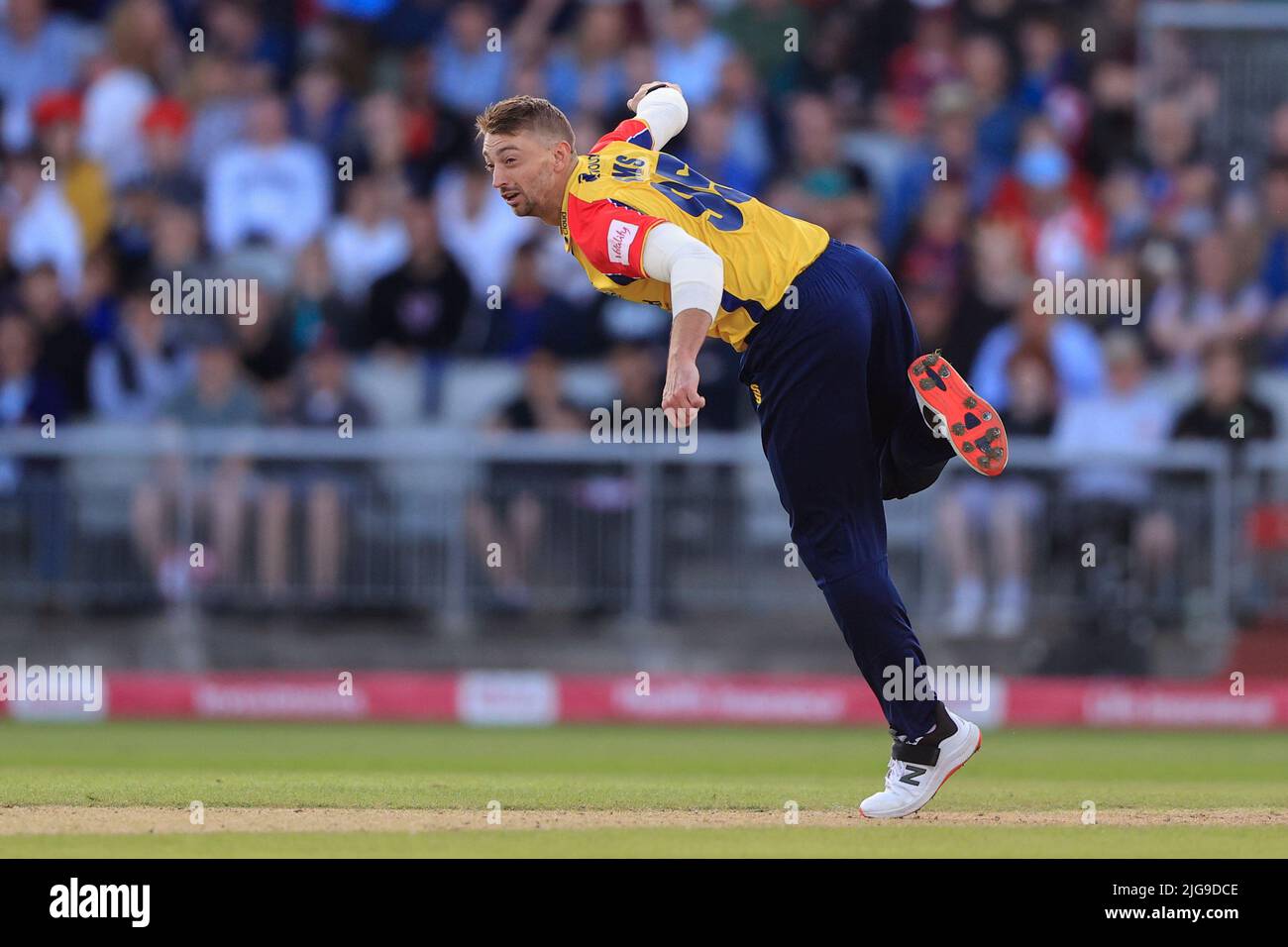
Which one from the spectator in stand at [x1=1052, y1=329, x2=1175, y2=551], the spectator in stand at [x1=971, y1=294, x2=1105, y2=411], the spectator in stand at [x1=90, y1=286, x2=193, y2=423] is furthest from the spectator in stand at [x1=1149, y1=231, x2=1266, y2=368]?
the spectator in stand at [x1=90, y1=286, x2=193, y2=423]

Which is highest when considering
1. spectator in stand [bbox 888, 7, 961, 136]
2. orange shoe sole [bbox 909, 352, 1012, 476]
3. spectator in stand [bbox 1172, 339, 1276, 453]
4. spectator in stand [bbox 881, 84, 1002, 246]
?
spectator in stand [bbox 888, 7, 961, 136]

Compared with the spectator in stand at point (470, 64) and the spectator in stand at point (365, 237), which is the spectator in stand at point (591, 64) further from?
the spectator in stand at point (365, 237)

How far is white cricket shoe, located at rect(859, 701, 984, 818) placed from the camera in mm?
7883

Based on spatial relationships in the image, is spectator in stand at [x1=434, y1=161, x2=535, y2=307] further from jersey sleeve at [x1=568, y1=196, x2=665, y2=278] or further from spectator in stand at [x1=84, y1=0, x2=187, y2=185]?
jersey sleeve at [x1=568, y1=196, x2=665, y2=278]

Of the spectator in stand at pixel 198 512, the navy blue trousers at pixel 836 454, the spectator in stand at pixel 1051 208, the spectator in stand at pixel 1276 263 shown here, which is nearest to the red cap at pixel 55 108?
the spectator in stand at pixel 198 512

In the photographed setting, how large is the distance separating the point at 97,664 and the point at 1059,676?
7163mm

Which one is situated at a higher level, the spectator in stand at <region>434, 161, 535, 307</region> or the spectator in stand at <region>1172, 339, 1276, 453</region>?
the spectator in stand at <region>434, 161, 535, 307</region>

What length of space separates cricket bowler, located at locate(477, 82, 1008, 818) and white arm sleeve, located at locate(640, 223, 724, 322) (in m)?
0.16

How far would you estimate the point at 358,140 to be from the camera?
1772 centimetres

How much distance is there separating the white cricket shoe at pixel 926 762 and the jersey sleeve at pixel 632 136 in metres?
2.48

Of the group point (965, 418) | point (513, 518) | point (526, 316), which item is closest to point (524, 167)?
point (965, 418)

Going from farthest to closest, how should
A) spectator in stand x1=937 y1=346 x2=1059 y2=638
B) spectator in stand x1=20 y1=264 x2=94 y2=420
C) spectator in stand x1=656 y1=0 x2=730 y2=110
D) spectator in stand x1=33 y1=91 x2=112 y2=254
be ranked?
spectator in stand x1=656 y1=0 x2=730 y2=110
spectator in stand x1=33 y1=91 x2=112 y2=254
spectator in stand x1=20 y1=264 x2=94 y2=420
spectator in stand x1=937 y1=346 x2=1059 y2=638

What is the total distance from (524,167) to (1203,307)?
10346 mm
